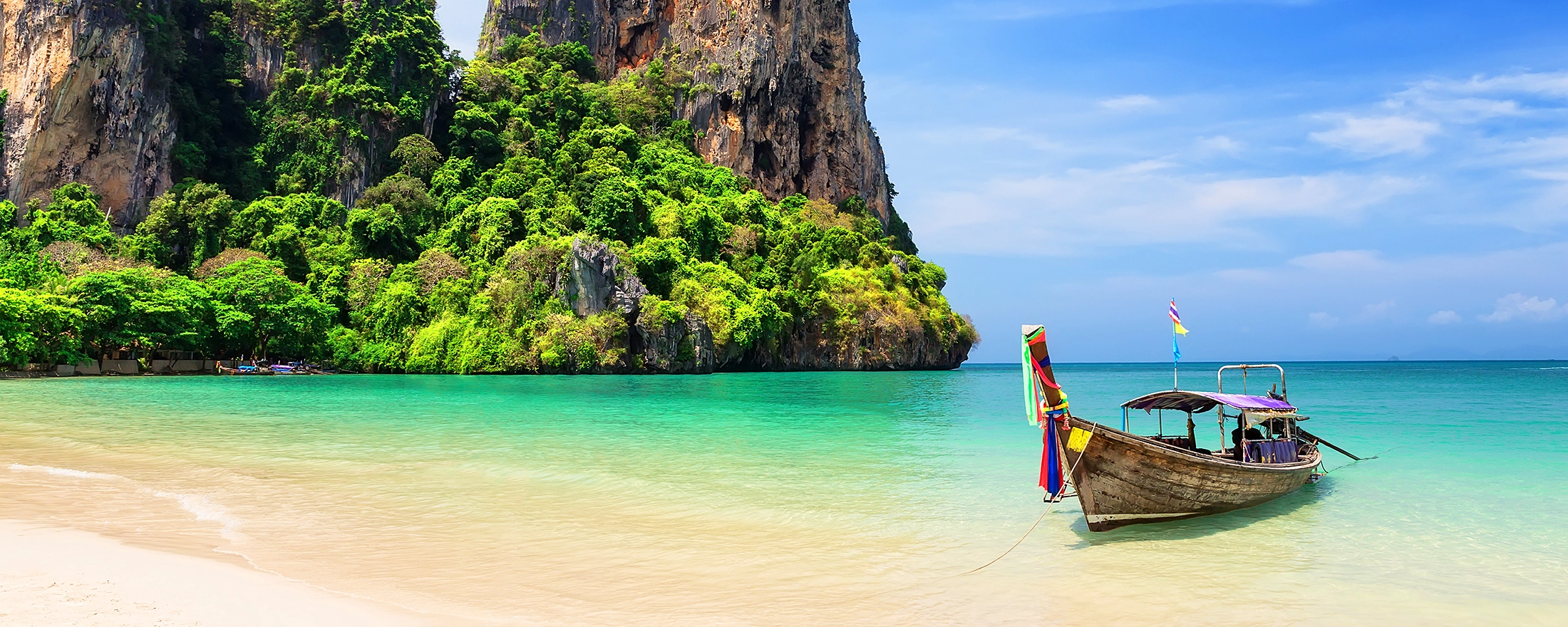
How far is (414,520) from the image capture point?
9242 mm

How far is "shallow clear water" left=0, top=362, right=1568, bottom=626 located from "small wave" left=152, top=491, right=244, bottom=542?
5 cm

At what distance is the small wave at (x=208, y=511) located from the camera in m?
8.44

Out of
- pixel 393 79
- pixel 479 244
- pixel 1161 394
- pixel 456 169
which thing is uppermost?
pixel 393 79

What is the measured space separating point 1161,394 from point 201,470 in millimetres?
13449

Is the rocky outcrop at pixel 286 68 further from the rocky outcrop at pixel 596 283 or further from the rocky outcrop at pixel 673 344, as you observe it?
the rocky outcrop at pixel 673 344

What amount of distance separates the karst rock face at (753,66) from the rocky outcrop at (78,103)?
32.4 meters

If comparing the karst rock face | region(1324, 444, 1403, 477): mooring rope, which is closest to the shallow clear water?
region(1324, 444, 1403, 477): mooring rope

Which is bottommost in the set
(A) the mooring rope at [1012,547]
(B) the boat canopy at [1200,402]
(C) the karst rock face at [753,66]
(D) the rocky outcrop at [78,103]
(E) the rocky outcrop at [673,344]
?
(A) the mooring rope at [1012,547]

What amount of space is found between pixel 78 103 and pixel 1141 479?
6080 centimetres

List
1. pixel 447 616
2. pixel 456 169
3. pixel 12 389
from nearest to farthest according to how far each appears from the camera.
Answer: pixel 447 616, pixel 12 389, pixel 456 169

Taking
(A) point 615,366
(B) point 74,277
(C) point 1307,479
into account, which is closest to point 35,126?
(B) point 74,277

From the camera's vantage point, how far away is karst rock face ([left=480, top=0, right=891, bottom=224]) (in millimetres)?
73250

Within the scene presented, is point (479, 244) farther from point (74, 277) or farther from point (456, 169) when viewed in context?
point (74, 277)

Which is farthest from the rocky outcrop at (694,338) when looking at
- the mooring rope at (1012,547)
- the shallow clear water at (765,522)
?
the mooring rope at (1012,547)
